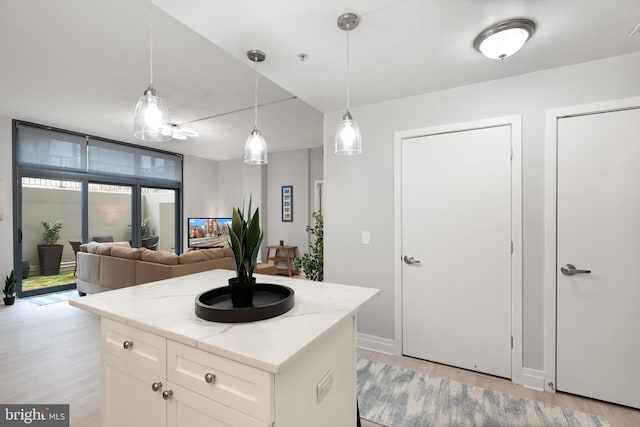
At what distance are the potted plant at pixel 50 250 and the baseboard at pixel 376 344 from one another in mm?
5038

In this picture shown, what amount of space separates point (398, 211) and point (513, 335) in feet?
4.12

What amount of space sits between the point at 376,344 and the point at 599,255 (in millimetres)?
1786

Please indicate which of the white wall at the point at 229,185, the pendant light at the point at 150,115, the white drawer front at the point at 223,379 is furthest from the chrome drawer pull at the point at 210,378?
the white wall at the point at 229,185

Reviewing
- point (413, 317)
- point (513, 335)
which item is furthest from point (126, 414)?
point (513, 335)

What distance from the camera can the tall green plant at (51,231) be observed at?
183 inches

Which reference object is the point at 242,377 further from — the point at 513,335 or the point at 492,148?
the point at 492,148

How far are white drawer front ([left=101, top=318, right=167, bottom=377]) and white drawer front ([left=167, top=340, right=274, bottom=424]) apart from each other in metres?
0.06

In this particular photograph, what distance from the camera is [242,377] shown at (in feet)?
2.93

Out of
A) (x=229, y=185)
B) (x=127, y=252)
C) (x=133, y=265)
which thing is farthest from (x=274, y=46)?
(x=229, y=185)

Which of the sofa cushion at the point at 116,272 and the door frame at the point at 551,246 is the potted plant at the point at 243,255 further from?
the sofa cushion at the point at 116,272

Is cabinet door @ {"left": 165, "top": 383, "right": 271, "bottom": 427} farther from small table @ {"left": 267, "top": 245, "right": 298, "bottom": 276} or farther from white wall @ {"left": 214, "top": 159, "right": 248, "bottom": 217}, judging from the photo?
white wall @ {"left": 214, "top": 159, "right": 248, "bottom": 217}

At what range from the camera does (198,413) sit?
3.28 feet

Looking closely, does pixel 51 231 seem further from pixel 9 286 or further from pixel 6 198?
pixel 9 286

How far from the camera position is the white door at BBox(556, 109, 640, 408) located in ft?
6.23
